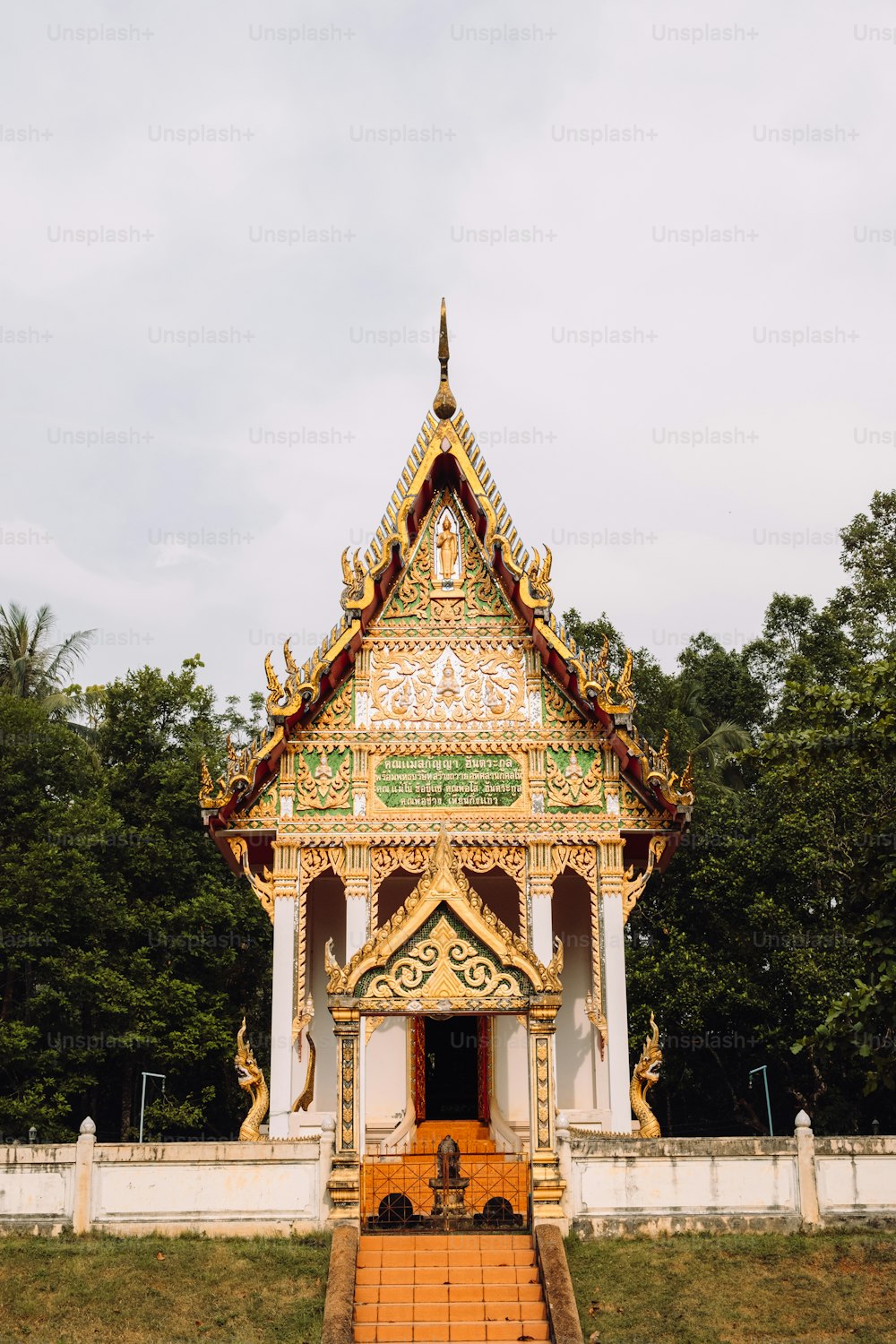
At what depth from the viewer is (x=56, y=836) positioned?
2486 centimetres

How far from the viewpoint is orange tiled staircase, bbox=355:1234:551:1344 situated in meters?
11.0

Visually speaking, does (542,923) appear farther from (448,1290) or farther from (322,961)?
(448,1290)

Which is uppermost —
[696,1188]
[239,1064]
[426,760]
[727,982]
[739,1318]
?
[426,760]

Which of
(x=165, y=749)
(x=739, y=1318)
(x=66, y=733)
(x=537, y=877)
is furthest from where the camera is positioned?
(x=165, y=749)

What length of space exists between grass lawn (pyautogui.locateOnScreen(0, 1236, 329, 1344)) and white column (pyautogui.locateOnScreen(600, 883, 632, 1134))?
4.87 meters

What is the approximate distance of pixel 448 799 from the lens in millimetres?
17172

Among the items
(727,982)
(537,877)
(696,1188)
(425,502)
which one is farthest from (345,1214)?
(727,982)

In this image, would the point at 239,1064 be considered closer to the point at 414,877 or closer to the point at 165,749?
the point at 414,877

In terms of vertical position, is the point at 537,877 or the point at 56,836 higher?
the point at 56,836

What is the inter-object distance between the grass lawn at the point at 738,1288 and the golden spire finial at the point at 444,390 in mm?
10288

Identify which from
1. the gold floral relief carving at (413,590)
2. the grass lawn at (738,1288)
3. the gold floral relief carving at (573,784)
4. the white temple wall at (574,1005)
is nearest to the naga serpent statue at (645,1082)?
the white temple wall at (574,1005)

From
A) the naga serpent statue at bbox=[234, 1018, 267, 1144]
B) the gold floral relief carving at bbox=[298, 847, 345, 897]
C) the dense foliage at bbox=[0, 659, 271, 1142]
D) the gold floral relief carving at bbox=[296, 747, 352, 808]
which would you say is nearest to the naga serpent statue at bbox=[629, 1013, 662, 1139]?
the gold floral relief carving at bbox=[298, 847, 345, 897]

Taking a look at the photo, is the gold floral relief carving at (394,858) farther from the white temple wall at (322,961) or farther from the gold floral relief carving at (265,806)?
the white temple wall at (322,961)

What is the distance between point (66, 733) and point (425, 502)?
10627 millimetres
